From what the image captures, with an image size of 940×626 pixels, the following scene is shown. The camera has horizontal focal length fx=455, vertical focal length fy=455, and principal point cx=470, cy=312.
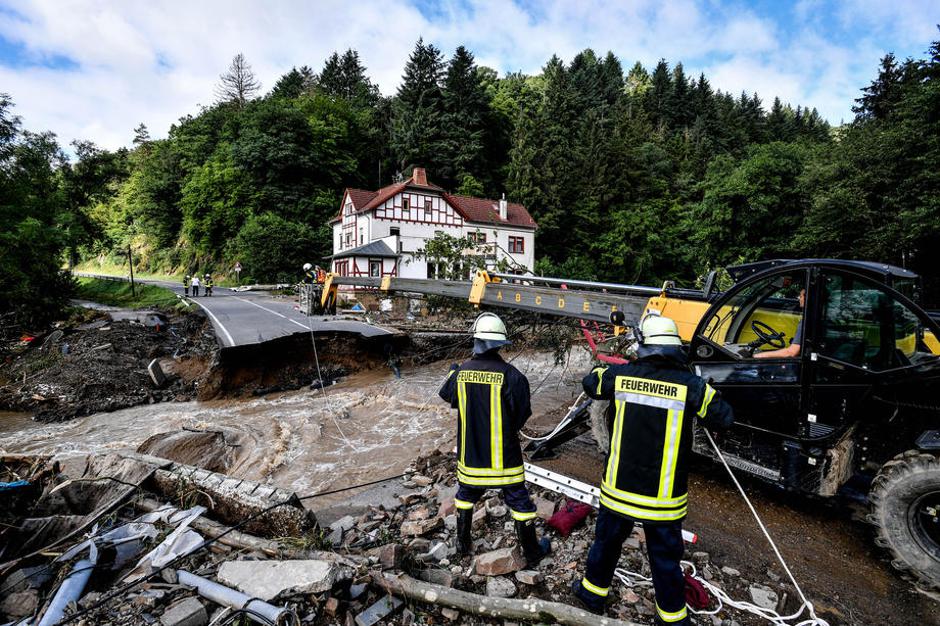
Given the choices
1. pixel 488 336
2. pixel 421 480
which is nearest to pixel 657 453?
pixel 488 336

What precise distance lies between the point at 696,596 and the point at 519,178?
130ft

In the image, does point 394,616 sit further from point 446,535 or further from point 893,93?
point 893,93

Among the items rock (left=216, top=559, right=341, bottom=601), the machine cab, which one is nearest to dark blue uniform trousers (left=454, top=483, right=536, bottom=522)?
rock (left=216, top=559, right=341, bottom=601)

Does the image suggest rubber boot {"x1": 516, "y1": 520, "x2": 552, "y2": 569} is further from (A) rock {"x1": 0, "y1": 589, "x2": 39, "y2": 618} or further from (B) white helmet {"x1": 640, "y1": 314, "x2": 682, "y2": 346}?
(A) rock {"x1": 0, "y1": 589, "x2": 39, "y2": 618}

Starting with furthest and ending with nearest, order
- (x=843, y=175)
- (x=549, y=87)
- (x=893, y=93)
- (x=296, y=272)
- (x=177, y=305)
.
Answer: (x=549, y=87)
(x=296, y=272)
(x=893, y=93)
(x=177, y=305)
(x=843, y=175)

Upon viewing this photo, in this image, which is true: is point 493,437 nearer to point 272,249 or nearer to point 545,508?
point 545,508

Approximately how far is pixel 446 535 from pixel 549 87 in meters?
52.7

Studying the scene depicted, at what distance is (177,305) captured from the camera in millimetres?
25219

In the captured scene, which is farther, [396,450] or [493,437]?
[396,450]

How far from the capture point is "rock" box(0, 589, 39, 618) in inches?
118

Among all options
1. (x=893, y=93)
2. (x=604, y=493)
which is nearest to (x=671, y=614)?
(x=604, y=493)

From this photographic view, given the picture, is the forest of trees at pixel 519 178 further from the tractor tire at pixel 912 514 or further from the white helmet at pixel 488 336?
the white helmet at pixel 488 336

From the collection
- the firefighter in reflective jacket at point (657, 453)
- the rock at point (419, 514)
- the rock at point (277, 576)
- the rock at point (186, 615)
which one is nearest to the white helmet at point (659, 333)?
the firefighter in reflective jacket at point (657, 453)

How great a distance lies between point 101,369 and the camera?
13.0 meters
